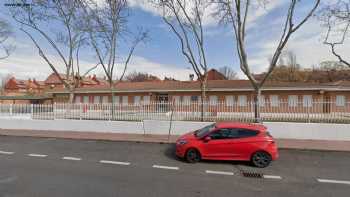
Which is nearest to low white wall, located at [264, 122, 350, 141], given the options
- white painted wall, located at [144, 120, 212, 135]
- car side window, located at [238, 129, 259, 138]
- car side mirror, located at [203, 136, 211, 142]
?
white painted wall, located at [144, 120, 212, 135]

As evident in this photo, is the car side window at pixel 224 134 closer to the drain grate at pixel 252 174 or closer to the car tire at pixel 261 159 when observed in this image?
the car tire at pixel 261 159

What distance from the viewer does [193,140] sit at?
7676 millimetres

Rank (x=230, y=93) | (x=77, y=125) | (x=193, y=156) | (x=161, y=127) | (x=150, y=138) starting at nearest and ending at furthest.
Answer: (x=193, y=156) < (x=150, y=138) < (x=161, y=127) < (x=77, y=125) < (x=230, y=93)

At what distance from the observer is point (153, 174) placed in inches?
246

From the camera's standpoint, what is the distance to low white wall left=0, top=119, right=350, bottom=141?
11086 mm

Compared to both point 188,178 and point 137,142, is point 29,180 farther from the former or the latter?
point 137,142

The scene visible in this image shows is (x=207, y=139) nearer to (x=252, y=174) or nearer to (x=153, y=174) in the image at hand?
(x=252, y=174)

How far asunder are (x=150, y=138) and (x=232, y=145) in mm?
5461

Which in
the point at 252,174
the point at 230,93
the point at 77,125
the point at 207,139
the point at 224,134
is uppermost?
the point at 230,93

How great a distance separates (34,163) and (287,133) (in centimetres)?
1161

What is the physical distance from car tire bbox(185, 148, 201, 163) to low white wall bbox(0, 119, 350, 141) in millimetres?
4826

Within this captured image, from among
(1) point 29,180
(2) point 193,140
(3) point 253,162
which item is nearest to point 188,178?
(2) point 193,140

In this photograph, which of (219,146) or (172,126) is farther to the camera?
(172,126)

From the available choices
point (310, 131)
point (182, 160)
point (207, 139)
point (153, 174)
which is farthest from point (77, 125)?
point (310, 131)
